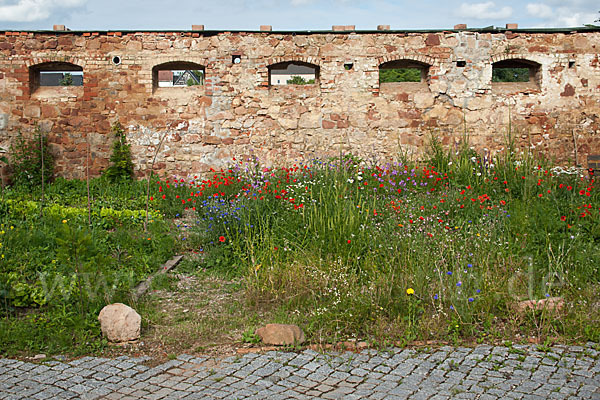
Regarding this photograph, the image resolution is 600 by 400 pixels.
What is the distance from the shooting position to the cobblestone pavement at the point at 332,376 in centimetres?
347

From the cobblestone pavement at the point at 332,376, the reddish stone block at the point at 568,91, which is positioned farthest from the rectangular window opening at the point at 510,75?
the cobblestone pavement at the point at 332,376

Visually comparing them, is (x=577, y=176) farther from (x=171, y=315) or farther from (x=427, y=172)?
(x=171, y=315)

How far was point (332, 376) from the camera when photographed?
3.71 m

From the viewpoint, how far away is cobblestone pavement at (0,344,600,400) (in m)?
3.47

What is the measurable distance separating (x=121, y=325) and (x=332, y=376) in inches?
66.2

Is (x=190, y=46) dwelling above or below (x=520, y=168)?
above

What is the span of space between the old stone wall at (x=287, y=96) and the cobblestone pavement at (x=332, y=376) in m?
7.16

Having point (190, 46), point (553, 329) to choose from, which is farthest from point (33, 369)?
point (190, 46)

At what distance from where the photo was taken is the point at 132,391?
3523 mm

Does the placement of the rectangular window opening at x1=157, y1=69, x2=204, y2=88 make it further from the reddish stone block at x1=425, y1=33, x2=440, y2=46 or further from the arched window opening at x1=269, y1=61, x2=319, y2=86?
the reddish stone block at x1=425, y1=33, x2=440, y2=46

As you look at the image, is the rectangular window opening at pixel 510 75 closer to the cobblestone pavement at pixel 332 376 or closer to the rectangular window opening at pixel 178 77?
the rectangular window opening at pixel 178 77

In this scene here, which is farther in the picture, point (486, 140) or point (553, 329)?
point (486, 140)

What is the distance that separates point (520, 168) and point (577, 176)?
0.97 m

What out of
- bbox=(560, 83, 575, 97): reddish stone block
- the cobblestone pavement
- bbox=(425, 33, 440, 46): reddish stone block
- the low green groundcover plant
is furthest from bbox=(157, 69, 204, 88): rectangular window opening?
the cobblestone pavement
